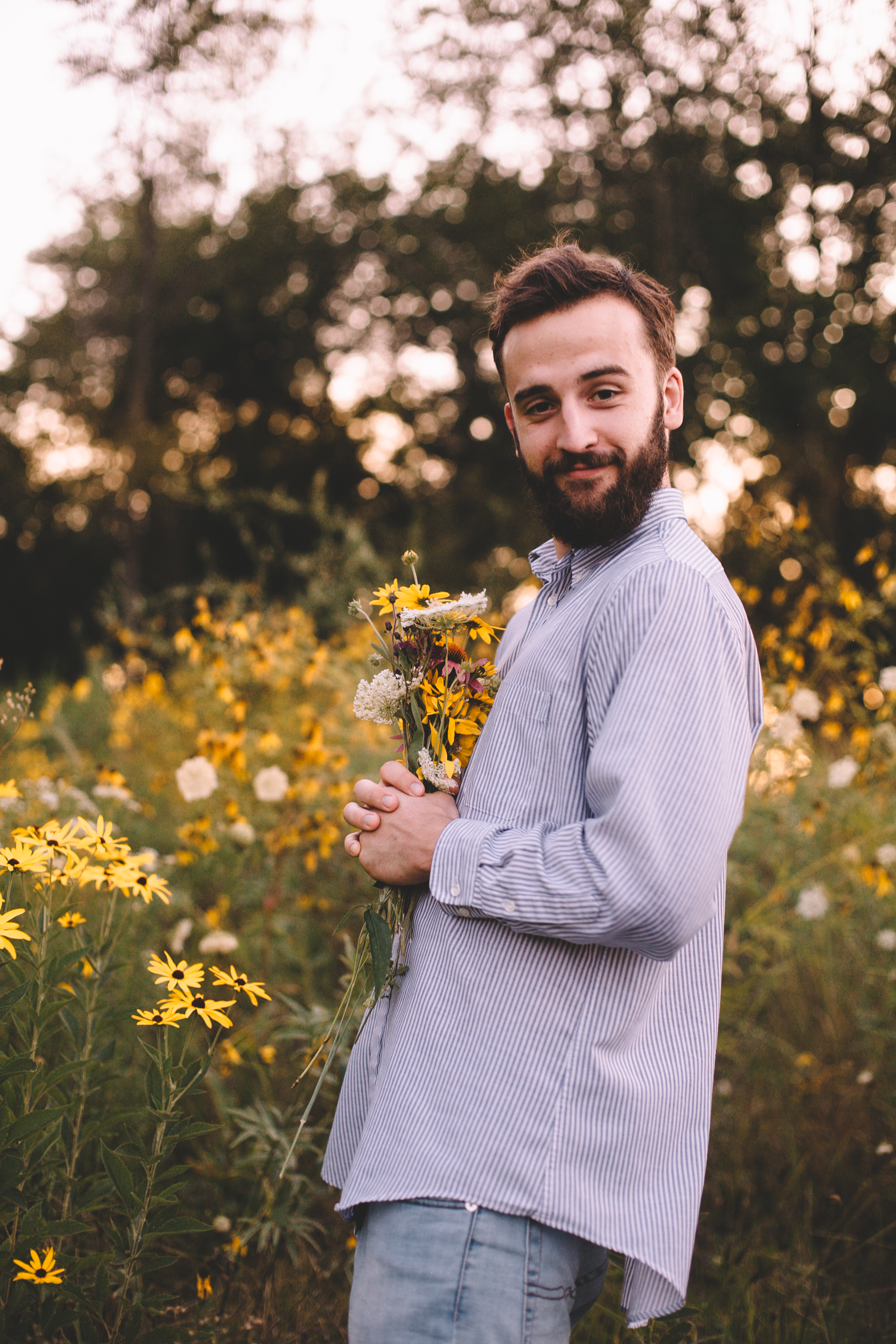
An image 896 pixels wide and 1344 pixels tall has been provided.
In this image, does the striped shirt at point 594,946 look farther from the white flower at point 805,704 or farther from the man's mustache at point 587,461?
the white flower at point 805,704

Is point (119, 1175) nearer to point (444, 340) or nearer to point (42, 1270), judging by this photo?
point (42, 1270)

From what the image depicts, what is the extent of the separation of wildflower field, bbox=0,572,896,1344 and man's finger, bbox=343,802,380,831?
1.11ft

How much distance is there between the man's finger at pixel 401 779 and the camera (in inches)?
50.4

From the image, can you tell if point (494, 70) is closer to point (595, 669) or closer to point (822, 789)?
point (822, 789)

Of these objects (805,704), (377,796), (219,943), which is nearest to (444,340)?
(805,704)

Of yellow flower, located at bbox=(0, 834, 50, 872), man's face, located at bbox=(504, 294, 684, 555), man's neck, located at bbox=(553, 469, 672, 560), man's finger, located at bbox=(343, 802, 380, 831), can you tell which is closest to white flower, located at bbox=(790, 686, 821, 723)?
man's neck, located at bbox=(553, 469, 672, 560)

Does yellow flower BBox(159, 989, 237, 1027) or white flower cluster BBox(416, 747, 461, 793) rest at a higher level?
white flower cluster BBox(416, 747, 461, 793)

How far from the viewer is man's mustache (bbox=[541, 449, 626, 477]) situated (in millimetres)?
1279

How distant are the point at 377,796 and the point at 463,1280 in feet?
1.88

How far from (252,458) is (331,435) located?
1421 millimetres

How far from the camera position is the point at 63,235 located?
1534 cm

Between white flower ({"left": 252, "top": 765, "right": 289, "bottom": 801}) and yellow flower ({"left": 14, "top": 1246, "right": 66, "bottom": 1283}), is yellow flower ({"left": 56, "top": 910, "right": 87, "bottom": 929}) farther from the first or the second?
white flower ({"left": 252, "top": 765, "right": 289, "bottom": 801})

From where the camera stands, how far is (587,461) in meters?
1.29

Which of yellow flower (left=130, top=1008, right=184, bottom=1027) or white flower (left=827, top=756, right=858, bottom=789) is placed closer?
yellow flower (left=130, top=1008, right=184, bottom=1027)
